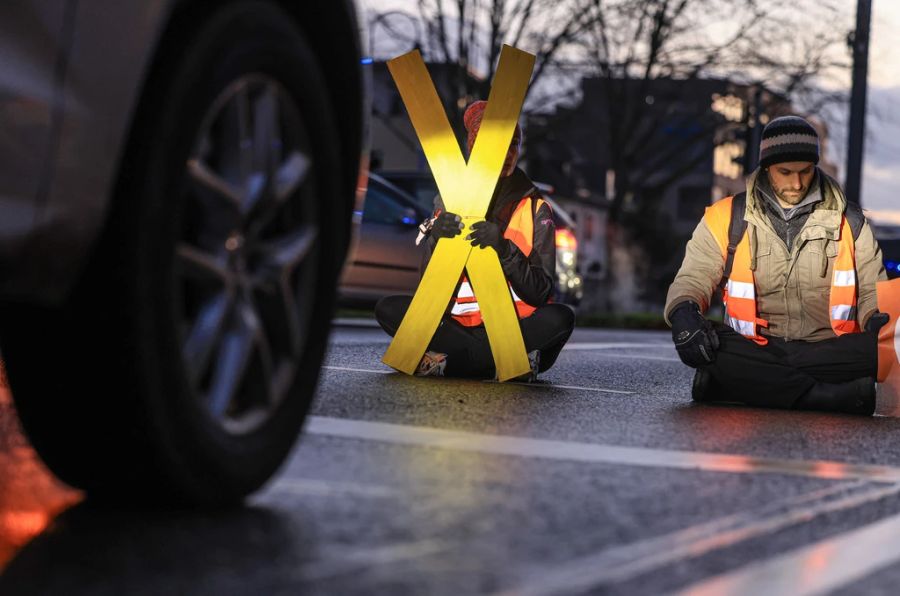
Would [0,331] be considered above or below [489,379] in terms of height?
above

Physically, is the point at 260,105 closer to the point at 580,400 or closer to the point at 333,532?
the point at 333,532

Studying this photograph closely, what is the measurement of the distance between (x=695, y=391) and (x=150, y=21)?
456 cm

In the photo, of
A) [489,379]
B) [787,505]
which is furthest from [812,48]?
[787,505]

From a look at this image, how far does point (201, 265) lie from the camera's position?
3.24 m

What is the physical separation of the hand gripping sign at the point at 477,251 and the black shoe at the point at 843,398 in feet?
4.54

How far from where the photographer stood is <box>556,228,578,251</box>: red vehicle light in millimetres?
18094

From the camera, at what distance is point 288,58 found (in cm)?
353

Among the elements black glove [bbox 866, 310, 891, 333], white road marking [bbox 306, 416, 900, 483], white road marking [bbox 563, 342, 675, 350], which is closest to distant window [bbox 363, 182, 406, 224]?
white road marking [bbox 563, 342, 675, 350]

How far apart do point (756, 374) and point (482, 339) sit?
1455mm

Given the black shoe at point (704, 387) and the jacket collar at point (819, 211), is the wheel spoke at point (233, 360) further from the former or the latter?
the jacket collar at point (819, 211)

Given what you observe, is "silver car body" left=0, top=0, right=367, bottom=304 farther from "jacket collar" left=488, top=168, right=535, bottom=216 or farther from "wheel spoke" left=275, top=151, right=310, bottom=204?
"jacket collar" left=488, top=168, right=535, bottom=216

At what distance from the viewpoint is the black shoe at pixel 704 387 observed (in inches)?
282

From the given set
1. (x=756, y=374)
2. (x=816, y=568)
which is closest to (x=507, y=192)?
(x=756, y=374)

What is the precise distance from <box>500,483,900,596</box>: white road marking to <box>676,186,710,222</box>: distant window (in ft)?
348
